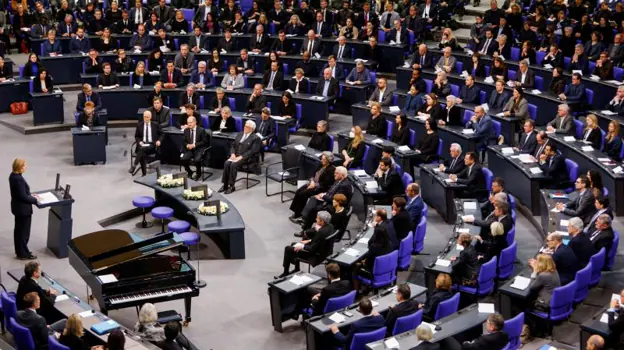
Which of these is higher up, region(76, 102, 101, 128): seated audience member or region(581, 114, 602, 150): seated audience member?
region(581, 114, 602, 150): seated audience member

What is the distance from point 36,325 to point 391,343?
436 centimetres

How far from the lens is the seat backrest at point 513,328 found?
1204 cm

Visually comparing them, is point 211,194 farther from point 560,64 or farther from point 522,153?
point 560,64

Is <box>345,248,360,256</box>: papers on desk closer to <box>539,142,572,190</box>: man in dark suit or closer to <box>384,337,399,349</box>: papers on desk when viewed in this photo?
<box>384,337,399,349</box>: papers on desk

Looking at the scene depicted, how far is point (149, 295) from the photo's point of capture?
13188mm

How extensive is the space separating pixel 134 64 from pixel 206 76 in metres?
3.16

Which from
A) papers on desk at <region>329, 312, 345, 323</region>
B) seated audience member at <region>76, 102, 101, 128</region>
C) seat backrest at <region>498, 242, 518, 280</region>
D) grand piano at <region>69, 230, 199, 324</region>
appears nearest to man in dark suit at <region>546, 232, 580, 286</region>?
seat backrest at <region>498, 242, 518, 280</region>

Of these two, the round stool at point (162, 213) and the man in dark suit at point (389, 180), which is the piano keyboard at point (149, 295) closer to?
the round stool at point (162, 213)

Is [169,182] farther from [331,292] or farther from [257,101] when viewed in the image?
[331,292]

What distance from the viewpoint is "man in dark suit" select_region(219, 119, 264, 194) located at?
64.0 ft

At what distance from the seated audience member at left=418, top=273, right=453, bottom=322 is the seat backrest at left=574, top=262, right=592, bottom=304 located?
6.36 feet

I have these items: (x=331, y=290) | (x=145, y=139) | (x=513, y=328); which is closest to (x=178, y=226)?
(x=331, y=290)

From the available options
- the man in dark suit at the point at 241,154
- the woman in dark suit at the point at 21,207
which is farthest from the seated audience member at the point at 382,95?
the woman in dark suit at the point at 21,207

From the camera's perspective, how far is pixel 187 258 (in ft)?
54.0
